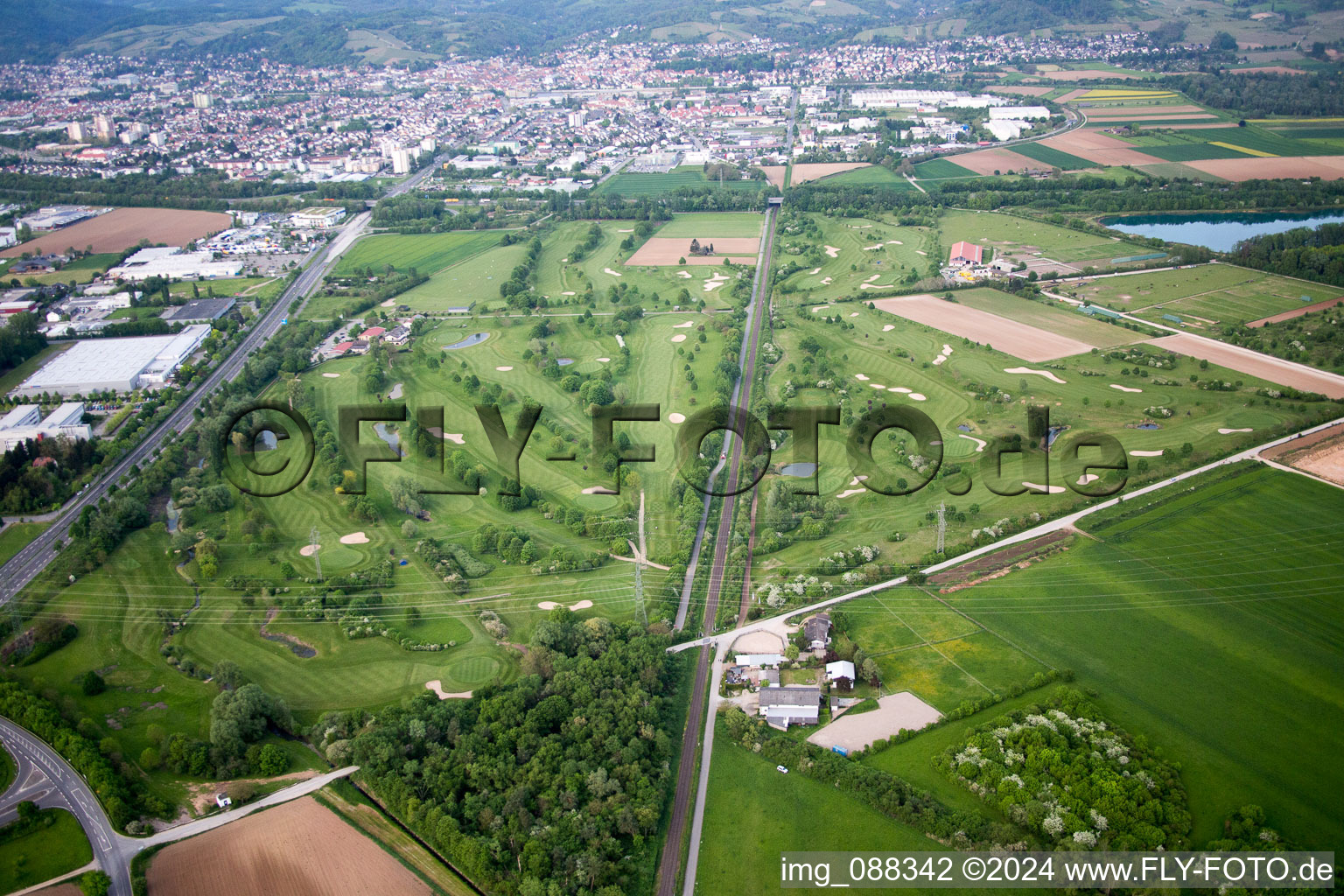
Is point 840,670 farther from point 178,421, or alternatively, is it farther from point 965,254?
point 965,254

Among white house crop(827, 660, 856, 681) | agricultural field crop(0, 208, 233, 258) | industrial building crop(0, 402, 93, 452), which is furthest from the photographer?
agricultural field crop(0, 208, 233, 258)

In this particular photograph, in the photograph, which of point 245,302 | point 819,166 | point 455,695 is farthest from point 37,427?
point 819,166

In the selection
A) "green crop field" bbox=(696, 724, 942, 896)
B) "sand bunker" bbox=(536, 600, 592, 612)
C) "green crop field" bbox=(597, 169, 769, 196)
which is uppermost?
"green crop field" bbox=(597, 169, 769, 196)

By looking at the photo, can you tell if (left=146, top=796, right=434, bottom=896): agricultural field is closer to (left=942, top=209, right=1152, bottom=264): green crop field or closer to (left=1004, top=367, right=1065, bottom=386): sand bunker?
(left=1004, top=367, right=1065, bottom=386): sand bunker

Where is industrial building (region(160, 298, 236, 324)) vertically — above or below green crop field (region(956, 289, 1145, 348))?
above

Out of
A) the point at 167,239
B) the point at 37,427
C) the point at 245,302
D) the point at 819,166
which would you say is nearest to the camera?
the point at 37,427

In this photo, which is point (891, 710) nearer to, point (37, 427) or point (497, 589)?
point (497, 589)

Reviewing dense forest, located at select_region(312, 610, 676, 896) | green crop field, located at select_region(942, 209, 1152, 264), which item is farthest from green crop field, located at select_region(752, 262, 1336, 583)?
green crop field, located at select_region(942, 209, 1152, 264)
